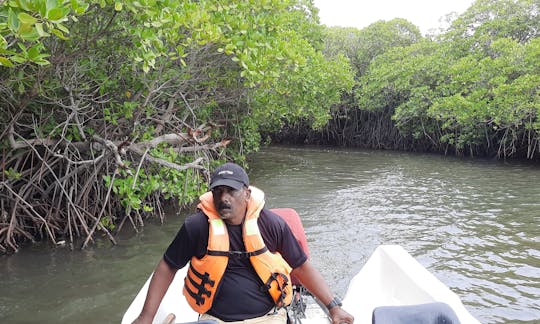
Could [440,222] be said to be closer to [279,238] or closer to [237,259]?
[279,238]

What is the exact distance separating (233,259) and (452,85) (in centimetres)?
1467

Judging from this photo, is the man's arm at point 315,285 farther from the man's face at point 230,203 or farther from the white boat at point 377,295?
the man's face at point 230,203

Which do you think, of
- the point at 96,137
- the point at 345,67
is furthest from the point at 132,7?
the point at 345,67

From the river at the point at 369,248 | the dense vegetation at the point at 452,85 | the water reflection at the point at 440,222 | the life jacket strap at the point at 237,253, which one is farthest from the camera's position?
the dense vegetation at the point at 452,85

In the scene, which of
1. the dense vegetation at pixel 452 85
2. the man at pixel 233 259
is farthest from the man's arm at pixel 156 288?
the dense vegetation at pixel 452 85

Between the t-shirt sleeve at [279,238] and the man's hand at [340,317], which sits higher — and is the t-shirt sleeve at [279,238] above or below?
above

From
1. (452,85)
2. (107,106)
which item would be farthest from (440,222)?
(452,85)

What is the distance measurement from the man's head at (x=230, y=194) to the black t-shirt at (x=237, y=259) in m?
0.07

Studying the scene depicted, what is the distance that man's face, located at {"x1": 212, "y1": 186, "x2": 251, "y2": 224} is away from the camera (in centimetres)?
200

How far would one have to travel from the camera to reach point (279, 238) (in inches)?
82.5

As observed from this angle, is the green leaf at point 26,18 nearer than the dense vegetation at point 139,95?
Yes

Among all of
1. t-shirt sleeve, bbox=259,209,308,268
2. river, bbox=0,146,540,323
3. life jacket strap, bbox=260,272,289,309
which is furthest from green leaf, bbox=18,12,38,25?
river, bbox=0,146,540,323

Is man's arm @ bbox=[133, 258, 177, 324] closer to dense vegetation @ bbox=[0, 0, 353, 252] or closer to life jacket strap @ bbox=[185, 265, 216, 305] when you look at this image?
life jacket strap @ bbox=[185, 265, 216, 305]

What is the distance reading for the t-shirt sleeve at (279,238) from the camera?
6.86 feet
